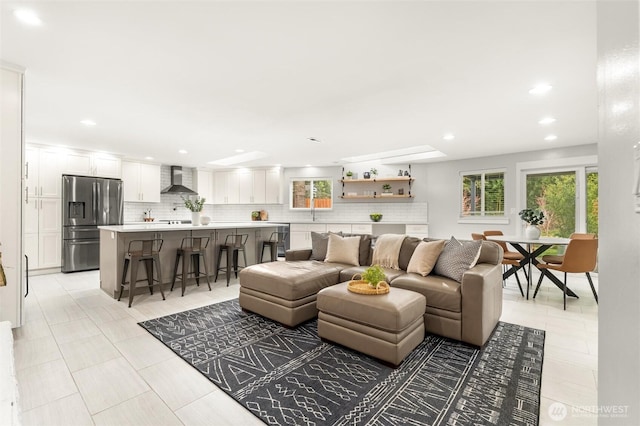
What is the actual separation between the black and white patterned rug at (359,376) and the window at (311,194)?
208 inches

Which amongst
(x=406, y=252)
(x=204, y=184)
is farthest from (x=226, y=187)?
(x=406, y=252)

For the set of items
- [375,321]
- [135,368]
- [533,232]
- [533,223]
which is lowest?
[135,368]

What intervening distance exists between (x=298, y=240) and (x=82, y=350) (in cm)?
553

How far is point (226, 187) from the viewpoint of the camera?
8.39 metres

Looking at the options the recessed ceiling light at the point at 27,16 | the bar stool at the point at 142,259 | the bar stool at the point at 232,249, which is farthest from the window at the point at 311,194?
the recessed ceiling light at the point at 27,16

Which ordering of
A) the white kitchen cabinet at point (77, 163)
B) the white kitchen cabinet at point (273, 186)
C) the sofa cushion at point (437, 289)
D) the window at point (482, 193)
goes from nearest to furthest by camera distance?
the sofa cushion at point (437, 289)
the white kitchen cabinet at point (77, 163)
the window at point (482, 193)
the white kitchen cabinet at point (273, 186)

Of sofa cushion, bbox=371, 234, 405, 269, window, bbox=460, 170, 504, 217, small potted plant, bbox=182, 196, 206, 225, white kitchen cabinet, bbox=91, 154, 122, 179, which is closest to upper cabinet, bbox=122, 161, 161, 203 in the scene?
white kitchen cabinet, bbox=91, 154, 122, 179

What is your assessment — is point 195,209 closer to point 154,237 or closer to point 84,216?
point 154,237

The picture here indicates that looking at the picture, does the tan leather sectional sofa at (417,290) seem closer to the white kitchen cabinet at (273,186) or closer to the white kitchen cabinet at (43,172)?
the white kitchen cabinet at (273,186)

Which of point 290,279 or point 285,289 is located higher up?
point 290,279

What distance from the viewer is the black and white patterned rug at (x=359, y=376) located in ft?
5.68

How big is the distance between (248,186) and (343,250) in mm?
5075

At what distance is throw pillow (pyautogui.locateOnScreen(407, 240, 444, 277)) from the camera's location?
3.16 m

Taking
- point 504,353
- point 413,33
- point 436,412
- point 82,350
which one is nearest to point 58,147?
point 82,350
